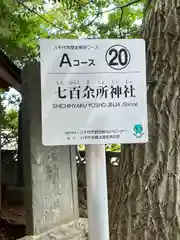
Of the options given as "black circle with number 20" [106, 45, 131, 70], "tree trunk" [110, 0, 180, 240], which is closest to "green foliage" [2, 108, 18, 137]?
"tree trunk" [110, 0, 180, 240]

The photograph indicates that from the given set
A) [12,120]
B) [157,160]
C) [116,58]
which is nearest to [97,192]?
[157,160]

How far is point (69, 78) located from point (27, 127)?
298 cm

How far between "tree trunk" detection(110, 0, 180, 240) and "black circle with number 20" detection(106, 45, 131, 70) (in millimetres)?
631

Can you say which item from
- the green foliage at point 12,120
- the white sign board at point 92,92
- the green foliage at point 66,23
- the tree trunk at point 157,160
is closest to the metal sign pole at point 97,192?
the white sign board at point 92,92

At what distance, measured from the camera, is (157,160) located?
8.50 ft

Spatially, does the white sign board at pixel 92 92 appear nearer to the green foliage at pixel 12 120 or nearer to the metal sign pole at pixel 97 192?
the metal sign pole at pixel 97 192

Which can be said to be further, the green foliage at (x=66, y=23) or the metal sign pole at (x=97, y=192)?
the green foliage at (x=66, y=23)

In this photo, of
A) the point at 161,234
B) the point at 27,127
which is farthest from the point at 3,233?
the point at 161,234

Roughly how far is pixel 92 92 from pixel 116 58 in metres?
0.24

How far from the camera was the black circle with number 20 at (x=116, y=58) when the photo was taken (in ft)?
7.07

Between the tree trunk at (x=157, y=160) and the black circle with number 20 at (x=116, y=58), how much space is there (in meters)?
0.63

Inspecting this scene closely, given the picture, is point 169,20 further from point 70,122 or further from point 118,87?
point 70,122

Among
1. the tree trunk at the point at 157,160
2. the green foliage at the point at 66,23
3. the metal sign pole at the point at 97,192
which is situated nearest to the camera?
the metal sign pole at the point at 97,192

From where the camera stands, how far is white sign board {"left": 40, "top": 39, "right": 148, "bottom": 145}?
2.08 m
